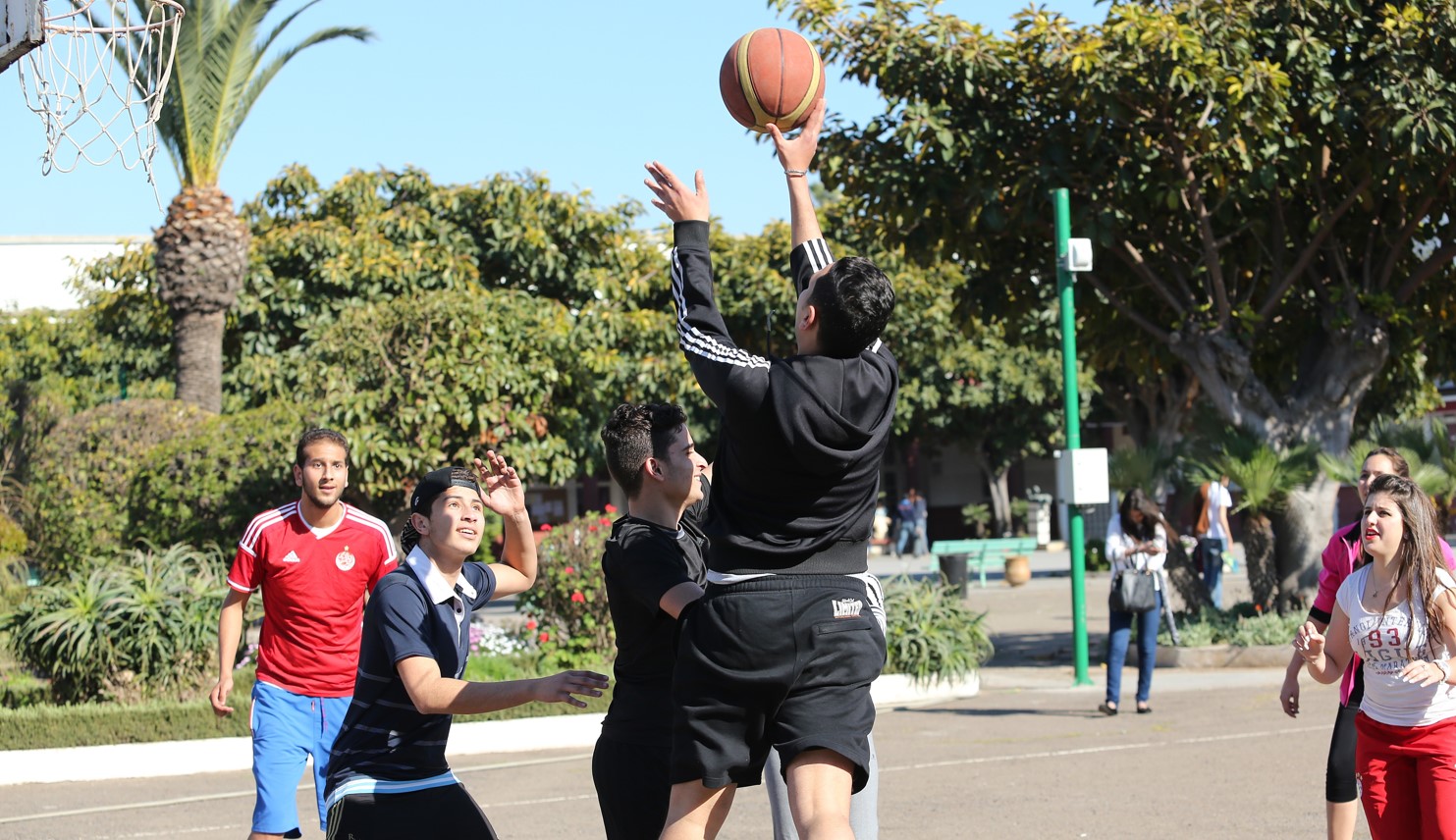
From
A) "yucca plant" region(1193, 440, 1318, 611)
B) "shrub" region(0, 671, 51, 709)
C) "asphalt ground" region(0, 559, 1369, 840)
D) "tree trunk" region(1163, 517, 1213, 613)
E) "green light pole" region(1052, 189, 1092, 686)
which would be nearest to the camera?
"asphalt ground" region(0, 559, 1369, 840)

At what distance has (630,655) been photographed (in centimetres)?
429

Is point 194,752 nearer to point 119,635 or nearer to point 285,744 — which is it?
point 119,635

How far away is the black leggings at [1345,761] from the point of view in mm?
5871

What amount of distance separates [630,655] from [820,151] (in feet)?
38.0

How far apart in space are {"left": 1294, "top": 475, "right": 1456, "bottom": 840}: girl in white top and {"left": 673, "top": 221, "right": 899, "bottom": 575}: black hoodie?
2.34 m

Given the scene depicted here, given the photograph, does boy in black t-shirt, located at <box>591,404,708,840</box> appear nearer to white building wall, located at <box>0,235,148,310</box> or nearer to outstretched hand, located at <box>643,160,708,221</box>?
outstretched hand, located at <box>643,160,708,221</box>

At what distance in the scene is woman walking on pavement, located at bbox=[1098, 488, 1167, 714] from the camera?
11258 mm

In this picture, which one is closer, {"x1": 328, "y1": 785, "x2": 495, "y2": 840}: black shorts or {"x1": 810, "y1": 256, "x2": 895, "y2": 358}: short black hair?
{"x1": 810, "y1": 256, "x2": 895, "y2": 358}: short black hair

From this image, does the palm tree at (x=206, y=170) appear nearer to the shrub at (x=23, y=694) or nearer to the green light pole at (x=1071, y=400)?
the shrub at (x=23, y=694)

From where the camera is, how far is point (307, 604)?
631cm

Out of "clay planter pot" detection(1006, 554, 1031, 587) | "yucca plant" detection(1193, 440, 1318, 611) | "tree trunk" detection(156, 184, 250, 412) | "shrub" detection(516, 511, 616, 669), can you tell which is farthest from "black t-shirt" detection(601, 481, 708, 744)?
"clay planter pot" detection(1006, 554, 1031, 587)

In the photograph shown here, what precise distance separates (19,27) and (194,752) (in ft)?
17.1

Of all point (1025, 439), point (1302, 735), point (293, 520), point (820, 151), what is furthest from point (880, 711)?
point (1025, 439)

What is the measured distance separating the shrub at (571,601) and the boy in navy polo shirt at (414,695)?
7.82 m
